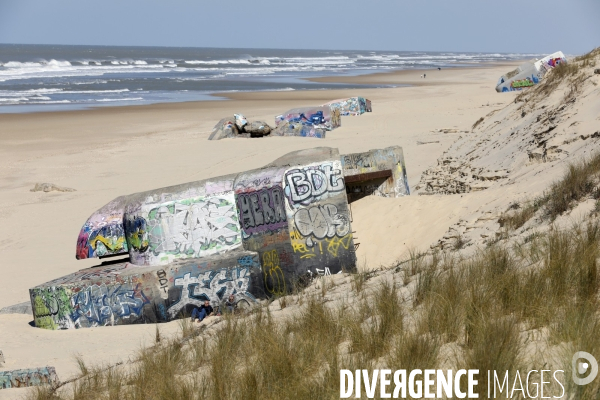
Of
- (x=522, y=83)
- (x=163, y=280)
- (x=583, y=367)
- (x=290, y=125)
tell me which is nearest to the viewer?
(x=583, y=367)

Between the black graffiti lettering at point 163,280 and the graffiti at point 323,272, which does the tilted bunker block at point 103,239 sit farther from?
the graffiti at point 323,272

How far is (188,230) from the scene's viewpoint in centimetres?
807

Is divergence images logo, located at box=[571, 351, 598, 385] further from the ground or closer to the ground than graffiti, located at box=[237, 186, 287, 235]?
closer to the ground

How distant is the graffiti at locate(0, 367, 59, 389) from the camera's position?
18.0ft

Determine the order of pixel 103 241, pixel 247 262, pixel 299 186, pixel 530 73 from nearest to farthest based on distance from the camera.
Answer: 1. pixel 247 262
2. pixel 299 186
3. pixel 103 241
4. pixel 530 73

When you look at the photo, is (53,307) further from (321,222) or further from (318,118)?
(318,118)

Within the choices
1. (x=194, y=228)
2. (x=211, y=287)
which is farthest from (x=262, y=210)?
(x=211, y=287)

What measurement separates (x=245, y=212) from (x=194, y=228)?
2.10 ft

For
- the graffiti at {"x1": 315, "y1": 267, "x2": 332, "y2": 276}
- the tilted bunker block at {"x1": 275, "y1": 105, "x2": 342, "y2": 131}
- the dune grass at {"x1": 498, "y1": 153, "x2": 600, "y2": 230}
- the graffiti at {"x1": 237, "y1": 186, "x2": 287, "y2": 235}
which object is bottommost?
the graffiti at {"x1": 315, "y1": 267, "x2": 332, "y2": 276}

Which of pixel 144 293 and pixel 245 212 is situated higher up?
pixel 245 212

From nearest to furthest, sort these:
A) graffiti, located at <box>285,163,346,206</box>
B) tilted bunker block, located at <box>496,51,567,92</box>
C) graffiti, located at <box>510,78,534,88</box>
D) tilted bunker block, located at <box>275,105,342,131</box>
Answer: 1. graffiti, located at <box>285,163,346,206</box>
2. tilted bunker block, located at <box>275,105,342,131</box>
3. tilted bunker block, located at <box>496,51,567,92</box>
4. graffiti, located at <box>510,78,534,88</box>

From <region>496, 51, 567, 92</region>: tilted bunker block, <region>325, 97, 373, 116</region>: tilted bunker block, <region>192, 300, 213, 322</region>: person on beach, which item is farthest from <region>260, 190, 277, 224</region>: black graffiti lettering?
<region>496, 51, 567, 92</region>: tilted bunker block

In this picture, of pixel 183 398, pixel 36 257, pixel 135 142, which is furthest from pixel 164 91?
pixel 183 398

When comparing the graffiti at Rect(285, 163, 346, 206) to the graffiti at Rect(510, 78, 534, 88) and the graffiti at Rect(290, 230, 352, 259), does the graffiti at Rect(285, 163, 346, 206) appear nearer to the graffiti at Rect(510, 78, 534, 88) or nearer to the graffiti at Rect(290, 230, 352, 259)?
the graffiti at Rect(290, 230, 352, 259)
